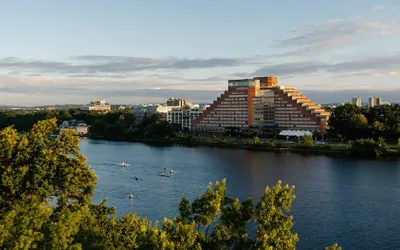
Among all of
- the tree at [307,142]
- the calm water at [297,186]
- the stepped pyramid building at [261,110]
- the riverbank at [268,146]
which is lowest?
the calm water at [297,186]

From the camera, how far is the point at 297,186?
26.1 m

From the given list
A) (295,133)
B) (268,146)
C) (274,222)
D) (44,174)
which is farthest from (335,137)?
(44,174)

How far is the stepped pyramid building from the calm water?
14.2 metres

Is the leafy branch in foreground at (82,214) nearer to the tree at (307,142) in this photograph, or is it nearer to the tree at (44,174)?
the tree at (44,174)

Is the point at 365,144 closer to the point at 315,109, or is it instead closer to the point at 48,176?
the point at 315,109

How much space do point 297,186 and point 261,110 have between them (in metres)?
34.4

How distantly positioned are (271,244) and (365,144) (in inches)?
1387

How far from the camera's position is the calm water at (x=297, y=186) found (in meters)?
17.5

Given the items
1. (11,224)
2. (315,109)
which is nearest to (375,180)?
(11,224)

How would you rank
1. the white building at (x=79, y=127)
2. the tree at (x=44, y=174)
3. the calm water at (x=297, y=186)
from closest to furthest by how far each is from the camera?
the tree at (x=44, y=174) → the calm water at (x=297, y=186) → the white building at (x=79, y=127)

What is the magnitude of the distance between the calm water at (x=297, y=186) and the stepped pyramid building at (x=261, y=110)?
1424cm

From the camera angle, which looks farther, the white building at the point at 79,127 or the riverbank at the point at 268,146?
the white building at the point at 79,127

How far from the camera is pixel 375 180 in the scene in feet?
90.4

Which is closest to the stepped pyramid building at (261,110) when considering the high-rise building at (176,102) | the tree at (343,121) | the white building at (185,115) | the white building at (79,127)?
the tree at (343,121)
